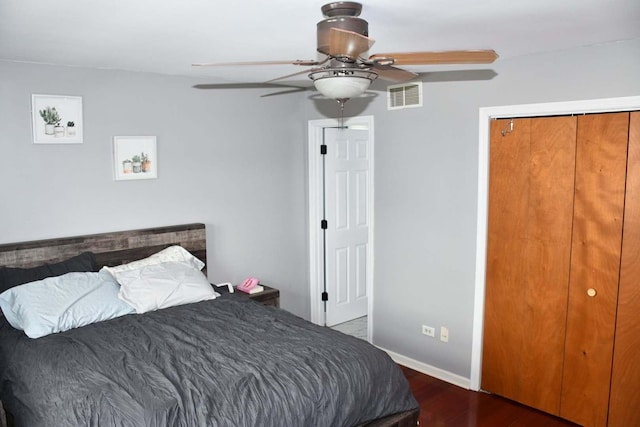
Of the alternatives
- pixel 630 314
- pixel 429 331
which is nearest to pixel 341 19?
pixel 630 314

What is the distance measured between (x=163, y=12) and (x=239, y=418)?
5.84 ft

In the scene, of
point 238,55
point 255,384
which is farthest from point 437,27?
point 255,384

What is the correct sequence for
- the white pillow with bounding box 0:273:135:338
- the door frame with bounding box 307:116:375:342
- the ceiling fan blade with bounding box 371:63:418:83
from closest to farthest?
the ceiling fan blade with bounding box 371:63:418:83 → the white pillow with bounding box 0:273:135:338 → the door frame with bounding box 307:116:375:342

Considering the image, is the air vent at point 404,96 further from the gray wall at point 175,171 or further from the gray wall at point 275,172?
the gray wall at point 175,171

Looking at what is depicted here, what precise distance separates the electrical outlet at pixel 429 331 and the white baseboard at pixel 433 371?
10.3 inches

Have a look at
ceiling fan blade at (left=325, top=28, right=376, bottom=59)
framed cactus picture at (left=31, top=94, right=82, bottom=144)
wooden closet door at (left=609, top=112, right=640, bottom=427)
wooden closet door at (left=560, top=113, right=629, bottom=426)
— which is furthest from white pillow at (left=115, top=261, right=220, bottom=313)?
wooden closet door at (left=609, top=112, right=640, bottom=427)

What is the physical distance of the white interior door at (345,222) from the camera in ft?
16.3

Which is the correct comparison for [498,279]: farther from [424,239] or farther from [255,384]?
[255,384]

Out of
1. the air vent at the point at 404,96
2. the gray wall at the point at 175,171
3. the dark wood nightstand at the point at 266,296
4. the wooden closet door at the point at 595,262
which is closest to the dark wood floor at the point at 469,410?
the wooden closet door at the point at 595,262

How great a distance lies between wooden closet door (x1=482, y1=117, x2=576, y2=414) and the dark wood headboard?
228 cm

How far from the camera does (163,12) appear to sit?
7.22 feet

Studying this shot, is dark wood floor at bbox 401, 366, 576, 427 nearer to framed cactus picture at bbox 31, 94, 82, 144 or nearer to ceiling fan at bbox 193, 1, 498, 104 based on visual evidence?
ceiling fan at bbox 193, 1, 498, 104

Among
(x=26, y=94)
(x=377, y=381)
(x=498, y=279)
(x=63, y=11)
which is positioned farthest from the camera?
(x=498, y=279)

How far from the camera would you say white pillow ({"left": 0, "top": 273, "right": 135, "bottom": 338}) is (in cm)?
291
